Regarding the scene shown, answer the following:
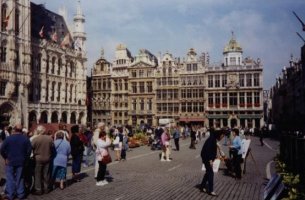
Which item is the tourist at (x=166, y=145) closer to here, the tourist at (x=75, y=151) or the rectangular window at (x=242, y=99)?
the tourist at (x=75, y=151)

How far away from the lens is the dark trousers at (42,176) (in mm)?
11336

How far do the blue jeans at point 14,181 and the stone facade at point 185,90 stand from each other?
57.2m

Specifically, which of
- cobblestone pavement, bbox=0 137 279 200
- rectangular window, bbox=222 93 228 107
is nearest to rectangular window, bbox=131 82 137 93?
rectangular window, bbox=222 93 228 107

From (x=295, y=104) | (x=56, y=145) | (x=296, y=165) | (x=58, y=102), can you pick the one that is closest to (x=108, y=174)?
(x=56, y=145)

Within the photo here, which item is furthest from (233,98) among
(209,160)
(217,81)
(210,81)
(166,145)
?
(209,160)

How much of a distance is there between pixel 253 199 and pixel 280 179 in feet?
9.61

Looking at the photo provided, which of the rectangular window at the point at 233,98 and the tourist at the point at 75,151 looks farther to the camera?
the rectangular window at the point at 233,98

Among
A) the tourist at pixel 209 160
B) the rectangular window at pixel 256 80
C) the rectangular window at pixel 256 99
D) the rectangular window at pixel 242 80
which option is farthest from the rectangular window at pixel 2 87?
the tourist at pixel 209 160

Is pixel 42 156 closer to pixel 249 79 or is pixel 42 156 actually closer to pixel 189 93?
pixel 189 93

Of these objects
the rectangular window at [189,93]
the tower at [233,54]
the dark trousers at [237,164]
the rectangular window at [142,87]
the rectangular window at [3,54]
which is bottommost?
the dark trousers at [237,164]

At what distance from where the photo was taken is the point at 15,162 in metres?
10.6

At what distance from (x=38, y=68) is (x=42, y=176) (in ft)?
152

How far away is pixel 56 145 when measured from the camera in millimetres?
12273

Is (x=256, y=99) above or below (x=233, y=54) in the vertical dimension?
below
